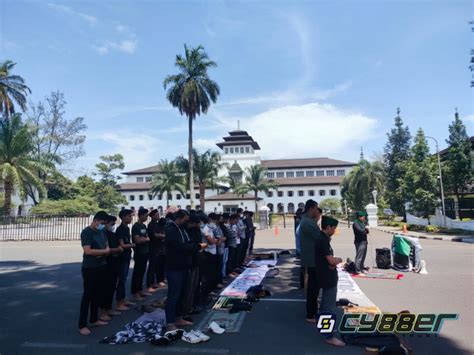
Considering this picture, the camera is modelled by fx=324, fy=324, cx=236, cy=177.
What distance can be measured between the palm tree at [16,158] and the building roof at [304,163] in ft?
170

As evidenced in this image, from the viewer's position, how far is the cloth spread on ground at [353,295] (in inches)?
243

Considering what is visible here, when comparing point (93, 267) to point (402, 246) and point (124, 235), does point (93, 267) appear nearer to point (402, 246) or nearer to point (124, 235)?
point (124, 235)

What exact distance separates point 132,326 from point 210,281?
6.66ft

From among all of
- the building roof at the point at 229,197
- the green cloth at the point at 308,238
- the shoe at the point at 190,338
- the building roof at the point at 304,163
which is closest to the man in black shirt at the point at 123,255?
the shoe at the point at 190,338

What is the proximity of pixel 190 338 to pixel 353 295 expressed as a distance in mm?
4002

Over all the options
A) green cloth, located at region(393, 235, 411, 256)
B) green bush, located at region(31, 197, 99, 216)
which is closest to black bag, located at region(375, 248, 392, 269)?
green cloth, located at region(393, 235, 411, 256)

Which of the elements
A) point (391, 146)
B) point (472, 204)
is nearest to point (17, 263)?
point (472, 204)

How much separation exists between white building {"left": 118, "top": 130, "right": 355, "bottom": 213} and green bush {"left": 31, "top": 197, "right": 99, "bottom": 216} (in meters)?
21.5

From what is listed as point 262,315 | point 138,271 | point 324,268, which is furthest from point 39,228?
point 324,268

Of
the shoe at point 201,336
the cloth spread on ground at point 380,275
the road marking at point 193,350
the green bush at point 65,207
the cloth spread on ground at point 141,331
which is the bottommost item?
the cloth spread on ground at point 380,275

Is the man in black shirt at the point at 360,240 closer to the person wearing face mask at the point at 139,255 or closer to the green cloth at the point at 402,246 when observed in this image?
the green cloth at the point at 402,246

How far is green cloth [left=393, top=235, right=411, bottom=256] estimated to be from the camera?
10.0 meters

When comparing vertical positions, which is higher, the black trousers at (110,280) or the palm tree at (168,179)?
the palm tree at (168,179)

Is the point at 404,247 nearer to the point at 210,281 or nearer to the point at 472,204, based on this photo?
the point at 210,281
